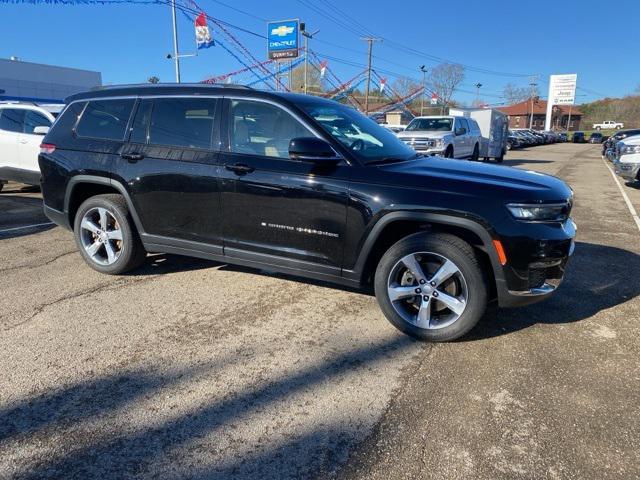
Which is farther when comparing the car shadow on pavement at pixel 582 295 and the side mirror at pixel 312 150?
the car shadow on pavement at pixel 582 295

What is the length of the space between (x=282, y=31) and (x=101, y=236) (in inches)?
1381

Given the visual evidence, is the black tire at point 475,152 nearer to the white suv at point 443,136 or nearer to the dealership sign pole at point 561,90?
the white suv at point 443,136

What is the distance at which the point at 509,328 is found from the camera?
3.69 m

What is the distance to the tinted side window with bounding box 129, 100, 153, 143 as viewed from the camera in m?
4.35

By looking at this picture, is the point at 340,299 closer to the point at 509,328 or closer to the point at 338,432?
the point at 509,328

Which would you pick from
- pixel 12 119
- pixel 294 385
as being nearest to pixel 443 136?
pixel 12 119

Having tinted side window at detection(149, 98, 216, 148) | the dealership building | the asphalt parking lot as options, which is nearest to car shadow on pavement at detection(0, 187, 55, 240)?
the asphalt parking lot

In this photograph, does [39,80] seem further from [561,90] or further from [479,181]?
[561,90]

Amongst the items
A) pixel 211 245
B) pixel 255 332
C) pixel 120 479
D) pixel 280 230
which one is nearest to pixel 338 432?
pixel 120 479

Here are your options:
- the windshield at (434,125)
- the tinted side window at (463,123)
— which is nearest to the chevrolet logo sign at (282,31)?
the tinted side window at (463,123)

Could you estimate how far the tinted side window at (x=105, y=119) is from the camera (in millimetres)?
4488

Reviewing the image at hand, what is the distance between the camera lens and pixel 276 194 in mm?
3742

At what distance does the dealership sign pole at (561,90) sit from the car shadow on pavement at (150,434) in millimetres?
89998

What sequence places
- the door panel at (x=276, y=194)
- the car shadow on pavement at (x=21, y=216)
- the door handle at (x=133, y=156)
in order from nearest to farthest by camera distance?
the door panel at (x=276, y=194)
the door handle at (x=133, y=156)
the car shadow on pavement at (x=21, y=216)
